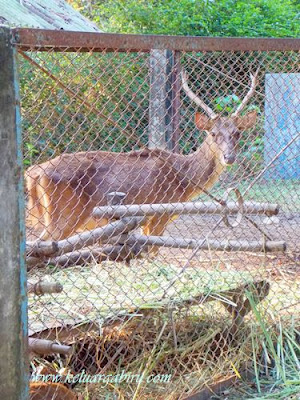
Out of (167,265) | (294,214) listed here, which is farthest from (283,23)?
(167,265)

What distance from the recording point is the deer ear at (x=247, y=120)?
239 inches

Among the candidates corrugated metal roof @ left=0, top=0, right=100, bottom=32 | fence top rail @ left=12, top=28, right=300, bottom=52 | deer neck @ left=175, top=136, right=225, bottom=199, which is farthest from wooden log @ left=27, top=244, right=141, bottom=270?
deer neck @ left=175, top=136, right=225, bottom=199

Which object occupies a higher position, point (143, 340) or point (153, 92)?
point (153, 92)

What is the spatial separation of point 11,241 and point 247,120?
385cm

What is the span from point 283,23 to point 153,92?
869 cm

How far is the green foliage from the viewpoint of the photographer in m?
12.0

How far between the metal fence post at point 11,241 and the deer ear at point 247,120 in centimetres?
369

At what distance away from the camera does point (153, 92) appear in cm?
645

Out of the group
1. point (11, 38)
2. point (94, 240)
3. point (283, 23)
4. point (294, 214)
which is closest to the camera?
point (11, 38)

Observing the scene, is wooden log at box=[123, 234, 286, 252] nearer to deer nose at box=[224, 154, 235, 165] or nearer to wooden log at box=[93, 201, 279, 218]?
wooden log at box=[93, 201, 279, 218]

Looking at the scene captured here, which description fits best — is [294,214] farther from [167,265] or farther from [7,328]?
[7,328]

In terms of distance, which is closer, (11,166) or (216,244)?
(11,166)

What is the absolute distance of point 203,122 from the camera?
6.33m

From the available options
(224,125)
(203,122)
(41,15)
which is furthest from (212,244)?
(41,15)
